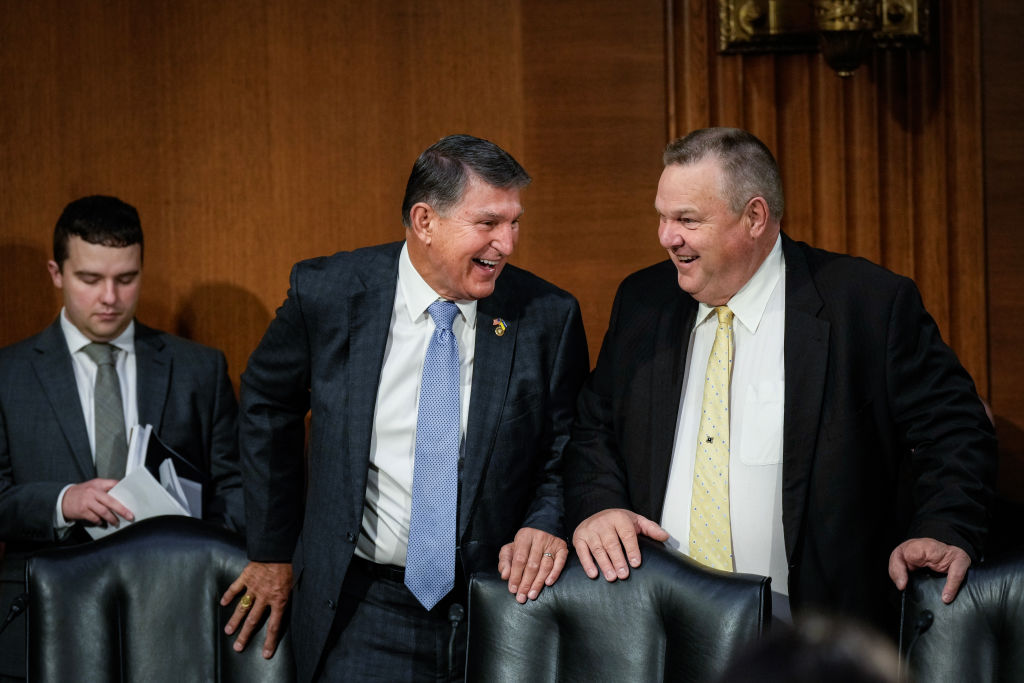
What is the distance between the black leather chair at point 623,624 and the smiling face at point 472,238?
2.17ft

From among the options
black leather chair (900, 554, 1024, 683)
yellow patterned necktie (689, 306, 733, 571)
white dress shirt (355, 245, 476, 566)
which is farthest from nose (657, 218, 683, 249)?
black leather chair (900, 554, 1024, 683)

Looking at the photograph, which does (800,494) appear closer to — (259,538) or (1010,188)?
(259,538)

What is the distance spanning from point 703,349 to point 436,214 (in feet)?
2.10

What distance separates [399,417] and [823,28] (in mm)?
1674

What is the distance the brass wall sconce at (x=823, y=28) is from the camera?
133 inches

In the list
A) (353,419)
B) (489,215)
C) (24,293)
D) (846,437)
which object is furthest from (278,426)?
(24,293)

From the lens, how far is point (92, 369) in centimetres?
Answer: 351

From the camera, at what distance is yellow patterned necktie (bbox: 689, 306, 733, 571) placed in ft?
8.22

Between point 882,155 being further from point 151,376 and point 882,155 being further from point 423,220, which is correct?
point 151,376

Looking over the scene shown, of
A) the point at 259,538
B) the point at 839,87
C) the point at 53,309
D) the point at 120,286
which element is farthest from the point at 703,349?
the point at 53,309

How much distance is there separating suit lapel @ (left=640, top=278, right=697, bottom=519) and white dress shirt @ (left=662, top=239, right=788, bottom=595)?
2cm

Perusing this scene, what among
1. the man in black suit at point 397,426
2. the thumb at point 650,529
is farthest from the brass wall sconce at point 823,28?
the thumb at point 650,529

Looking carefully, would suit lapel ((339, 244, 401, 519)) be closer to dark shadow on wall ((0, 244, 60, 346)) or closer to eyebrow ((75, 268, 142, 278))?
eyebrow ((75, 268, 142, 278))

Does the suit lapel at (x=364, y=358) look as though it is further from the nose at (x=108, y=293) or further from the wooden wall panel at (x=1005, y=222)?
the wooden wall panel at (x=1005, y=222)
